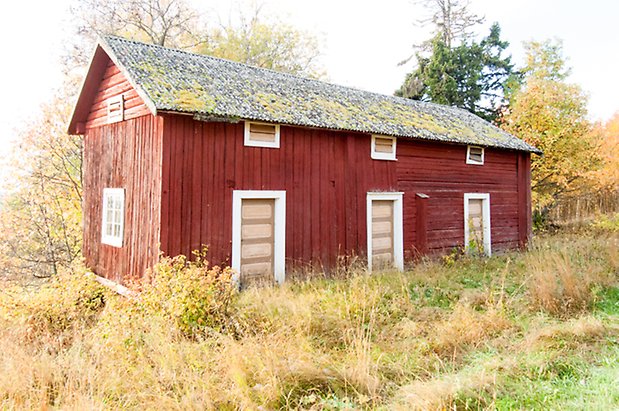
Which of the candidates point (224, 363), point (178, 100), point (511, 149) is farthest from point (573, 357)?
point (511, 149)

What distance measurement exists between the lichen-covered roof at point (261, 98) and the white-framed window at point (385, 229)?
1986mm

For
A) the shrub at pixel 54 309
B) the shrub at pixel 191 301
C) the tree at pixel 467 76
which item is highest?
the tree at pixel 467 76

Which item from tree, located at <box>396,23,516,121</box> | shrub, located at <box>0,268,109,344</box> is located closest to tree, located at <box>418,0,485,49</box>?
tree, located at <box>396,23,516,121</box>

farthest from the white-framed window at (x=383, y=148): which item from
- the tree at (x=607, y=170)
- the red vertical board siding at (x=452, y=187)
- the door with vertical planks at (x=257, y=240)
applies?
the tree at (x=607, y=170)

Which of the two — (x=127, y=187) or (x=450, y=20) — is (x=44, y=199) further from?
(x=450, y=20)

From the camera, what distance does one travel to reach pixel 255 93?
10211 millimetres

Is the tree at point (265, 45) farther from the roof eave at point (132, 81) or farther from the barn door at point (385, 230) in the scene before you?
the barn door at point (385, 230)

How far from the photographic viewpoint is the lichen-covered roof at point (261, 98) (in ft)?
28.0

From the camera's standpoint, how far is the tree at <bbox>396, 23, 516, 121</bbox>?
90.6ft

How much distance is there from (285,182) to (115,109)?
4871 millimetres

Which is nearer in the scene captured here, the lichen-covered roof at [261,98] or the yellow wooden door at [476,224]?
the lichen-covered roof at [261,98]

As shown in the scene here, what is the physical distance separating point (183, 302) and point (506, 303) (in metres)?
5.34

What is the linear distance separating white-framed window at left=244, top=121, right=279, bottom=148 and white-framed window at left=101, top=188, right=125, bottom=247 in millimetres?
3452

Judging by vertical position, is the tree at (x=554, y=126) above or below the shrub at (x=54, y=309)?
above
